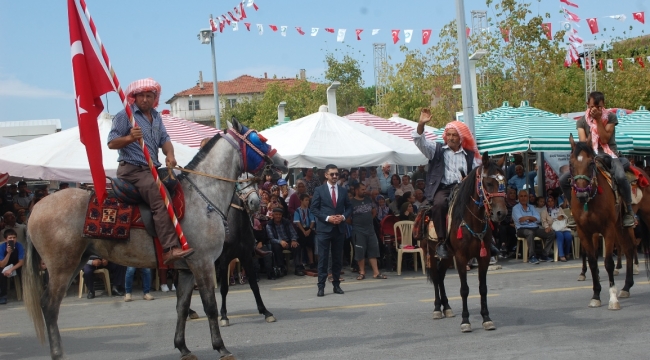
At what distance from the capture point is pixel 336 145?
17078 mm

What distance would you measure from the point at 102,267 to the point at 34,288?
6.95m

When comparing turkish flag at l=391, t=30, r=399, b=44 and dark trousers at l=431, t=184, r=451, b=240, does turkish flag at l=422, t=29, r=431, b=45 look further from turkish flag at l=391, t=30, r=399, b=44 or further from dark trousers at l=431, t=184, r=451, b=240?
dark trousers at l=431, t=184, r=451, b=240

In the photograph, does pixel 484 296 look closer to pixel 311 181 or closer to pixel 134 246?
pixel 134 246

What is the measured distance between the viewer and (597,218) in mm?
10617

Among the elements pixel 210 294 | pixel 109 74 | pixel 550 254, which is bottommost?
pixel 550 254

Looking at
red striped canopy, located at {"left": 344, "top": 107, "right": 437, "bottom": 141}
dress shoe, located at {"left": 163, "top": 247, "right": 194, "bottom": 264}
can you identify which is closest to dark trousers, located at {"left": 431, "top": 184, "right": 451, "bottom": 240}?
dress shoe, located at {"left": 163, "top": 247, "right": 194, "bottom": 264}

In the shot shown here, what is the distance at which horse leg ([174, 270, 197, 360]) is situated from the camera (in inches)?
320

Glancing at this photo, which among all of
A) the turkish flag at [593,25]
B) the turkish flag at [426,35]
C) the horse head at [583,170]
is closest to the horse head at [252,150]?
the horse head at [583,170]

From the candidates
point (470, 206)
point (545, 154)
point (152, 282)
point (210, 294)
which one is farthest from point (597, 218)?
point (545, 154)

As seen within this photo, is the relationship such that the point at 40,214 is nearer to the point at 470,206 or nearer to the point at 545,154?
the point at 470,206

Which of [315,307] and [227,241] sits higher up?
[227,241]

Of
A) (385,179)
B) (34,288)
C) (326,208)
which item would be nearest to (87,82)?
(34,288)

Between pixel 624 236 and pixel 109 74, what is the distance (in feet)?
25.1

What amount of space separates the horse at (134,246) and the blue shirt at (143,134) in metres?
0.44
